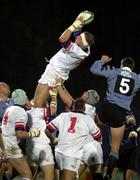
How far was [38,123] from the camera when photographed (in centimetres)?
841

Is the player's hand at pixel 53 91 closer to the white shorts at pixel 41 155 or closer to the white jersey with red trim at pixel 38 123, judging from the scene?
the white jersey with red trim at pixel 38 123

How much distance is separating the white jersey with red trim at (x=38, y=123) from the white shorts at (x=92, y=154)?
0.65 metres

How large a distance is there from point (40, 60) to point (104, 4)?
6.20 feet

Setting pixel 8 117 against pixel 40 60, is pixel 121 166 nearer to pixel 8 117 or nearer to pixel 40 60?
pixel 8 117

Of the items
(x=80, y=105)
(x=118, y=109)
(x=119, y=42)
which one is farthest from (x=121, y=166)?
(x=119, y=42)

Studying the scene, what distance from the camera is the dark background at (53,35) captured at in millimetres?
13445

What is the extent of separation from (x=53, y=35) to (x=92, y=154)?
5.98 meters

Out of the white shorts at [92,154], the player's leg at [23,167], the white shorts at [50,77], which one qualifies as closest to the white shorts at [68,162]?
the white shorts at [92,154]

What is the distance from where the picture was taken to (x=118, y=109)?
27.8 feet

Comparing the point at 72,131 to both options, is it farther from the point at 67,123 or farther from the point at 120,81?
the point at 120,81

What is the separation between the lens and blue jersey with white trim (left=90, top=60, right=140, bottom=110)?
8.38 meters

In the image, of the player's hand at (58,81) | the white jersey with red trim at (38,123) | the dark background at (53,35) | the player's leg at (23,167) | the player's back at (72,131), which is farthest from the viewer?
the dark background at (53,35)

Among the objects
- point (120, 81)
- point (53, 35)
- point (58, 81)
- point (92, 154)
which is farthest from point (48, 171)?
point (53, 35)

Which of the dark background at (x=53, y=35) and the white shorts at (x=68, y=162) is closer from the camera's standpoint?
the white shorts at (x=68, y=162)
